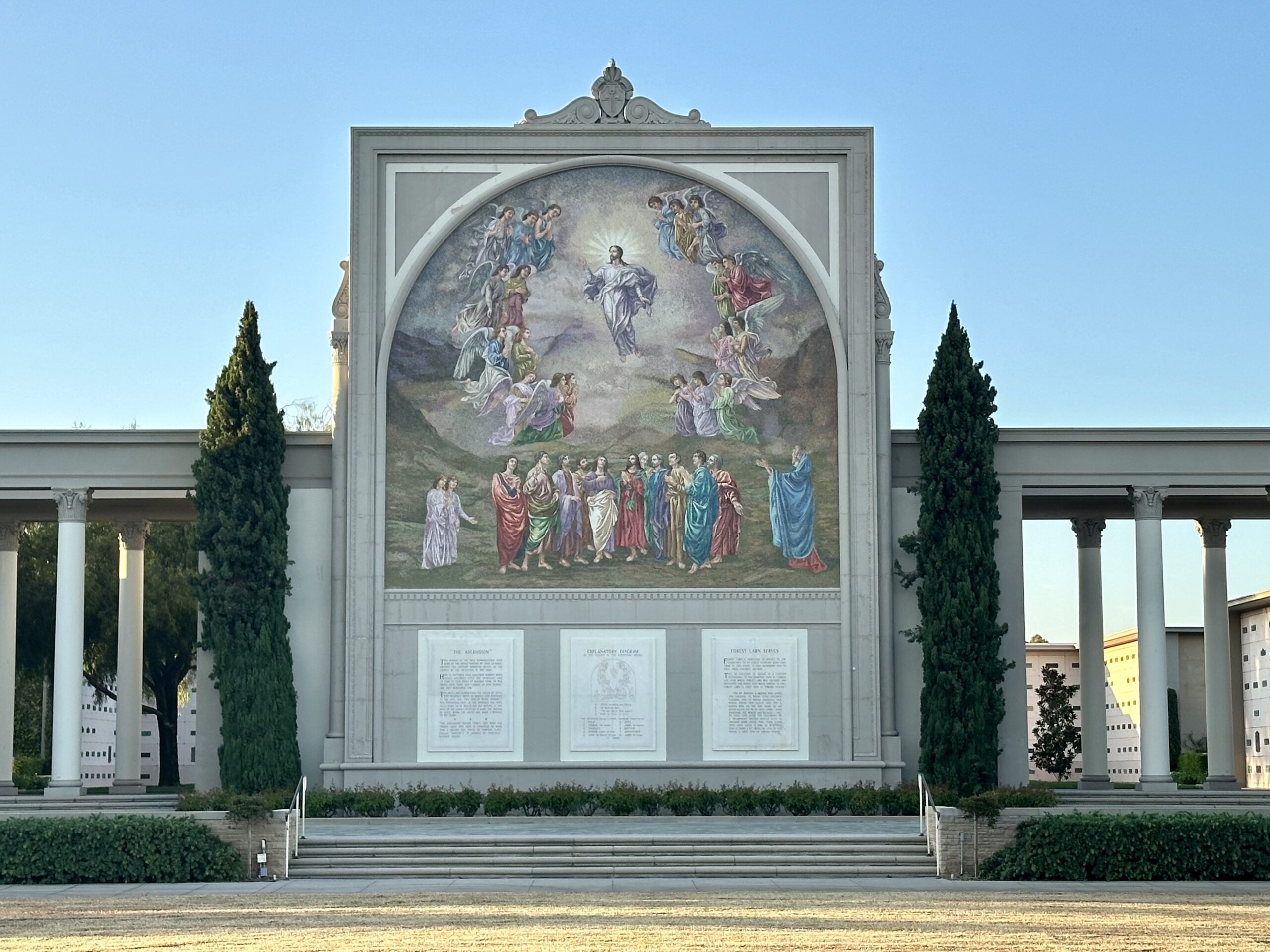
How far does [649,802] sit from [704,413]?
9446 mm

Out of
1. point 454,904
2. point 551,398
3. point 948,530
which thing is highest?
point 551,398

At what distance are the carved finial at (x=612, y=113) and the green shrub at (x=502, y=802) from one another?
16.2 metres

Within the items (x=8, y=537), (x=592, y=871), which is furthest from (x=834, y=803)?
(x=8, y=537)

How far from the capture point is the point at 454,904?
85.3 feet

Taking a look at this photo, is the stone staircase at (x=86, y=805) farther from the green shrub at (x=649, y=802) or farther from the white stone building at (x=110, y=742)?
the white stone building at (x=110, y=742)

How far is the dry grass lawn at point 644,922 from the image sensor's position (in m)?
21.4

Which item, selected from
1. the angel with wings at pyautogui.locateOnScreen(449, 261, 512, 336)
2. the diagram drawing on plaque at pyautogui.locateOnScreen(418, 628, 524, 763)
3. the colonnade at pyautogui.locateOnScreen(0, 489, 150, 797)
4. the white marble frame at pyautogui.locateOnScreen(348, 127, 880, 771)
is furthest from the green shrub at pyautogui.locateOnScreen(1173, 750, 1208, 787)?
the colonnade at pyautogui.locateOnScreen(0, 489, 150, 797)

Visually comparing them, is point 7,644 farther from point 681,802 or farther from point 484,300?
point 681,802

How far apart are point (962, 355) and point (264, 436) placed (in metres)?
16.4

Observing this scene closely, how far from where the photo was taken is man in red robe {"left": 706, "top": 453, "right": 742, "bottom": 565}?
140 feet

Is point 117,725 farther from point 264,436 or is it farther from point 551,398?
point 551,398

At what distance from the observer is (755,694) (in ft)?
139

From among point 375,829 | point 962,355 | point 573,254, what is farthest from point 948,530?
point 375,829

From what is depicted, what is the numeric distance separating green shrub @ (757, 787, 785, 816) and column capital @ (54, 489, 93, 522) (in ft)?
56.6
